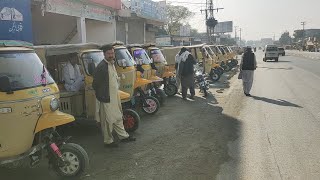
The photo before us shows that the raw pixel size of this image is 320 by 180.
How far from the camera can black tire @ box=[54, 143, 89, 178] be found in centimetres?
583

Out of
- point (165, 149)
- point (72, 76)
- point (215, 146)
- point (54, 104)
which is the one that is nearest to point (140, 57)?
point (72, 76)

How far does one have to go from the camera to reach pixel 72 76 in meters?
9.62

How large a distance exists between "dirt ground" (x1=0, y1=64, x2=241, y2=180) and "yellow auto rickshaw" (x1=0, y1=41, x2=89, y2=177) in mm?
543

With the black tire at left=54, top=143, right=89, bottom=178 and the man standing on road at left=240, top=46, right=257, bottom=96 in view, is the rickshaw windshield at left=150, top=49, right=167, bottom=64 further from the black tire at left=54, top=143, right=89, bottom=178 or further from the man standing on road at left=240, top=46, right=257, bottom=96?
the black tire at left=54, top=143, right=89, bottom=178

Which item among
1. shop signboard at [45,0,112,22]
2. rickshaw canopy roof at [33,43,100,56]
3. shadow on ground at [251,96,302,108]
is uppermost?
shop signboard at [45,0,112,22]

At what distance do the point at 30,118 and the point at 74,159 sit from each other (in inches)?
37.0

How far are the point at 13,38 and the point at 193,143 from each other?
8589mm

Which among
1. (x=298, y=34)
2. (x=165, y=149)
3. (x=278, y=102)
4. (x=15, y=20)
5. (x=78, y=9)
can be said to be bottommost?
(x=165, y=149)

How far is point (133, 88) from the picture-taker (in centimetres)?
1016

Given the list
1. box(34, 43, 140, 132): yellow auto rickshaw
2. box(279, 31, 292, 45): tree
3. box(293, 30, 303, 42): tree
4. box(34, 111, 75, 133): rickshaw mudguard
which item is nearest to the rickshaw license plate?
box(34, 111, 75, 133): rickshaw mudguard

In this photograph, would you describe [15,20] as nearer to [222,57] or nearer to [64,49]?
[64,49]

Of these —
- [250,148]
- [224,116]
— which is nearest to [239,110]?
[224,116]

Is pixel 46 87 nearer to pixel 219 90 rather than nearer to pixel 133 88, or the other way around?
pixel 133 88

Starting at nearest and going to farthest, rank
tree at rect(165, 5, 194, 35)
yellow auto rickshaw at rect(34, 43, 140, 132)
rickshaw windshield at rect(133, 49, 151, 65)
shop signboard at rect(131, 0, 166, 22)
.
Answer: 1. yellow auto rickshaw at rect(34, 43, 140, 132)
2. rickshaw windshield at rect(133, 49, 151, 65)
3. shop signboard at rect(131, 0, 166, 22)
4. tree at rect(165, 5, 194, 35)
